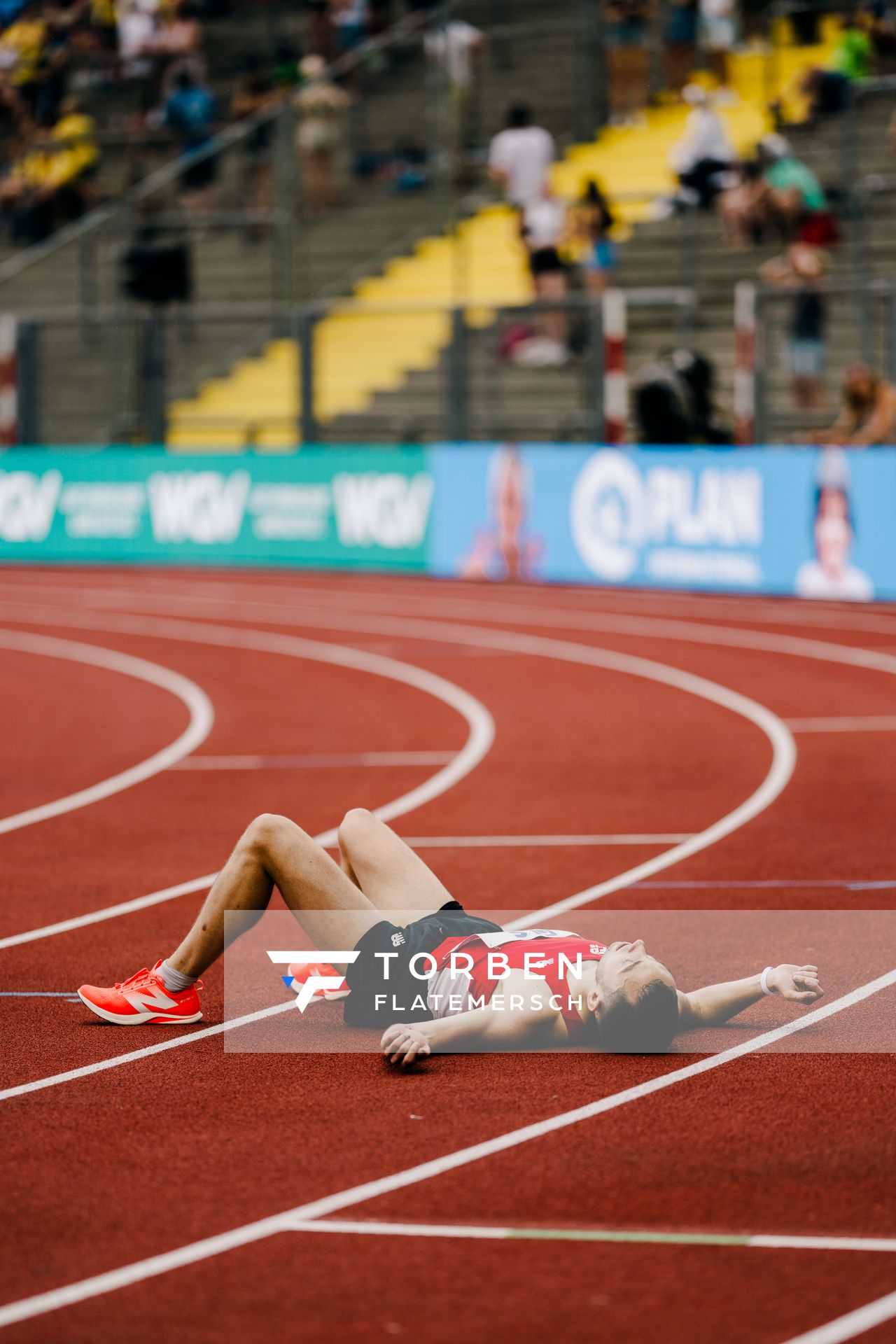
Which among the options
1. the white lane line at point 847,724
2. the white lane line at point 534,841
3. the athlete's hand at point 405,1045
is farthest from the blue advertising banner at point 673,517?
the athlete's hand at point 405,1045

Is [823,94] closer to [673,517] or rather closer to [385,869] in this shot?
[673,517]

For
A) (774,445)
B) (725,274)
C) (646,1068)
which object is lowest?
(646,1068)

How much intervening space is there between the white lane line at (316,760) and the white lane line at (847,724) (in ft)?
7.10

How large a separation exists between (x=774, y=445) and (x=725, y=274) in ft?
14.8

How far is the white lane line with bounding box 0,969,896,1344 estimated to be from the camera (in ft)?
13.9

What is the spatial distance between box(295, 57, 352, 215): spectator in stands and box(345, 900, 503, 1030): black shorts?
78.7 ft

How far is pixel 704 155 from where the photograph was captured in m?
24.6

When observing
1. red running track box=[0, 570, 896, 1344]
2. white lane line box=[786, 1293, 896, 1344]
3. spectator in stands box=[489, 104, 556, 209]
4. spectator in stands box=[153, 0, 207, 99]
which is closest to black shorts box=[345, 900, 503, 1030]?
red running track box=[0, 570, 896, 1344]

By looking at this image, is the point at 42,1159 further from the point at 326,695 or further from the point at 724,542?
the point at 724,542

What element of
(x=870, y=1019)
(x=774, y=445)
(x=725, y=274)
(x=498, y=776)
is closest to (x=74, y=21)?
(x=725, y=274)

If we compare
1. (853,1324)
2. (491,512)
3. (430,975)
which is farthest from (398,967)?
(491,512)

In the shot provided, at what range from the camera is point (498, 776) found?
1141cm

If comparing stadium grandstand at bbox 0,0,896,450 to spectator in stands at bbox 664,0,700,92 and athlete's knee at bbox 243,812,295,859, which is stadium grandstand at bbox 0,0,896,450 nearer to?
spectator in stands at bbox 664,0,700,92

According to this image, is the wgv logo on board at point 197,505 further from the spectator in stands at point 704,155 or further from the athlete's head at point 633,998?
the athlete's head at point 633,998
